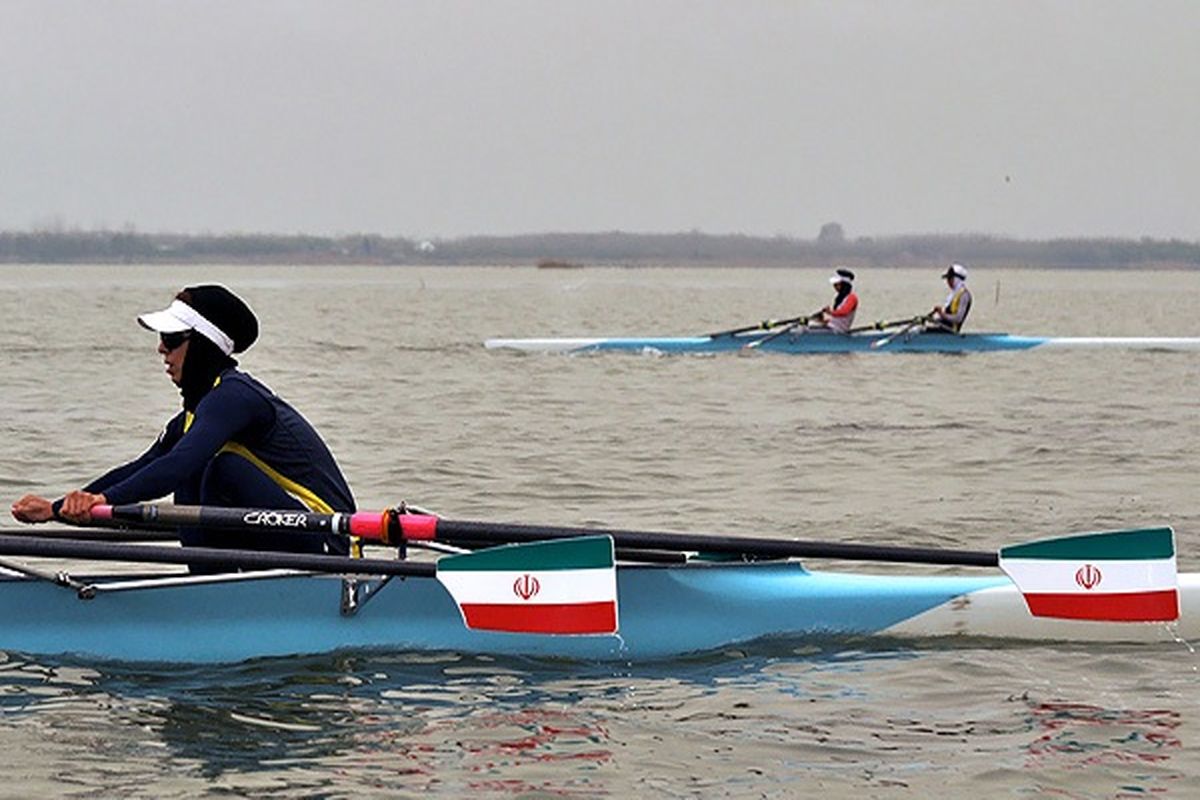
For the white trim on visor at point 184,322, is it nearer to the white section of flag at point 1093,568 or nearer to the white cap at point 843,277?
the white section of flag at point 1093,568

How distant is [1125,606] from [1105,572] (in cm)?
17

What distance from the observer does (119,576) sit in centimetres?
841

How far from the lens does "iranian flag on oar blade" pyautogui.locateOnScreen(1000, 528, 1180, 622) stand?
8.12m

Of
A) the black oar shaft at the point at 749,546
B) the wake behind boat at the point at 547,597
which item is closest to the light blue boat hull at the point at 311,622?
the wake behind boat at the point at 547,597

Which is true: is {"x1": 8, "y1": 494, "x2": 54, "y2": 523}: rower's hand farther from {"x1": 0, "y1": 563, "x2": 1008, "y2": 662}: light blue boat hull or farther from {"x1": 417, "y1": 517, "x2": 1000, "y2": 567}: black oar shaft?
{"x1": 417, "y1": 517, "x2": 1000, "y2": 567}: black oar shaft

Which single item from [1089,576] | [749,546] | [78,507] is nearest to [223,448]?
[78,507]

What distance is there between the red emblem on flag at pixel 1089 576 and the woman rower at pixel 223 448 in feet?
10.4

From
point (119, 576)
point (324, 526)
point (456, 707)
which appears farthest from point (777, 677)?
point (119, 576)

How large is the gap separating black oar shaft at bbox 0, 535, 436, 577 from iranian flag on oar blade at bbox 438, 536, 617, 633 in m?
0.18

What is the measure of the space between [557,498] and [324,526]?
22.9 ft

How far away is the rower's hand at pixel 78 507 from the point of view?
8055 mm

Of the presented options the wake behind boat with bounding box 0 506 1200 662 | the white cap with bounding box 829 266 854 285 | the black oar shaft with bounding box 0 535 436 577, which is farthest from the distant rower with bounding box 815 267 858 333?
the black oar shaft with bounding box 0 535 436 577

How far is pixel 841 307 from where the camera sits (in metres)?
27.8

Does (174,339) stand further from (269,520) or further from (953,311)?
(953,311)
